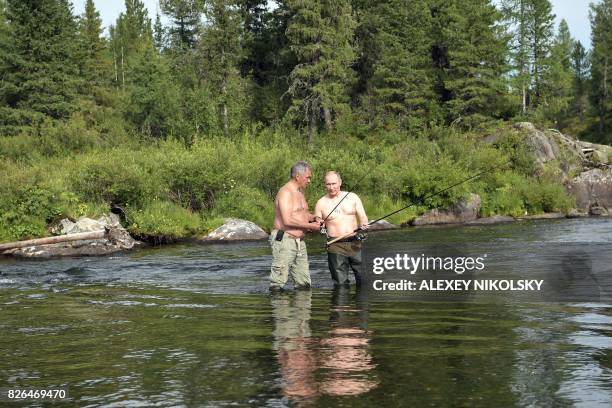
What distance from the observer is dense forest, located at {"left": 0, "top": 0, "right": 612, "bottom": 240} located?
2741 cm

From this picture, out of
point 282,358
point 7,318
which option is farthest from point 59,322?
point 282,358

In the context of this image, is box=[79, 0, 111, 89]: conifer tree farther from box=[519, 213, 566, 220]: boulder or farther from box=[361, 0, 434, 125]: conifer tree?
box=[519, 213, 566, 220]: boulder

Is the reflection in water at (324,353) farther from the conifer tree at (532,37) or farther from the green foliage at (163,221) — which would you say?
the conifer tree at (532,37)

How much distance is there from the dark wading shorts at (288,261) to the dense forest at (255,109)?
1355 centimetres

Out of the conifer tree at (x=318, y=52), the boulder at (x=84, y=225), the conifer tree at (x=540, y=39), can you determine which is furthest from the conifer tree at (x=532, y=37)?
the boulder at (x=84, y=225)

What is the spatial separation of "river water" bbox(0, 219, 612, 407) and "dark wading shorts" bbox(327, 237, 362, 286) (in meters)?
0.25

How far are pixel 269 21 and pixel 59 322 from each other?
2097 inches

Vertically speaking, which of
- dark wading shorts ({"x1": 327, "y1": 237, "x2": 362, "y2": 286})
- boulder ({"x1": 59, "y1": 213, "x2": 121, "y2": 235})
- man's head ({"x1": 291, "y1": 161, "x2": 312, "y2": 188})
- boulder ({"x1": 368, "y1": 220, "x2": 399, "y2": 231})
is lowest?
boulder ({"x1": 368, "y1": 220, "x2": 399, "y2": 231})

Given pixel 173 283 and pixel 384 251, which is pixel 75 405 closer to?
pixel 173 283

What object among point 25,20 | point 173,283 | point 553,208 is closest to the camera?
point 173,283

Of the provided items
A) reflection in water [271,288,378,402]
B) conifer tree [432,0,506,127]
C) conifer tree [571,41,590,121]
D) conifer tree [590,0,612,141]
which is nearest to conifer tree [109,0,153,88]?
conifer tree [432,0,506,127]

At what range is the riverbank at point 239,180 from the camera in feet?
80.6

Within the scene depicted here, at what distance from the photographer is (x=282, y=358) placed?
716 cm

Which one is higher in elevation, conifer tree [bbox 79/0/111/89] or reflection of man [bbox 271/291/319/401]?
conifer tree [bbox 79/0/111/89]
